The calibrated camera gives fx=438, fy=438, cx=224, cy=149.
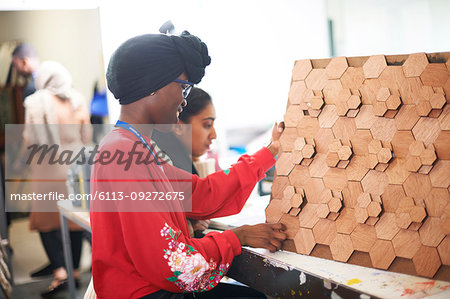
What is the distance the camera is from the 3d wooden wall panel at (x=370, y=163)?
92 cm

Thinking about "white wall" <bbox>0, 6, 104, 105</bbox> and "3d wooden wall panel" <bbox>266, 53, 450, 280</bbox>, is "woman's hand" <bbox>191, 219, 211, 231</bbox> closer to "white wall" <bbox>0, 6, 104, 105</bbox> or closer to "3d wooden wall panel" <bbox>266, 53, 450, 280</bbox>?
"3d wooden wall panel" <bbox>266, 53, 450, 280</bbox>

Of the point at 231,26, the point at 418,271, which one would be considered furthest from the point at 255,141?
the point at 418,271

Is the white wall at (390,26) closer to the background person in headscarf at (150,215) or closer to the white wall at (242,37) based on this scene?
the white wall at (242,37)

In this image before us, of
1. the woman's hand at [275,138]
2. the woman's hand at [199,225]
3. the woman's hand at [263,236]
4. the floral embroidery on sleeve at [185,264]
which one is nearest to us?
the floral embroidery on sleeve at [185,264]

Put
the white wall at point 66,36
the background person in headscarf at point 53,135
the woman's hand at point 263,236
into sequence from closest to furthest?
1. the woman's hand at point 263,236
2. the background person in headscarf at point 53,135
3. the white wall at point 66,36

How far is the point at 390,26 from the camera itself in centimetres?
303

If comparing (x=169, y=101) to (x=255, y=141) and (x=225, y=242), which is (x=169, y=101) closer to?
(x=225, y=242)

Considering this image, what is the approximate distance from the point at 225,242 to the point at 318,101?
44 cm

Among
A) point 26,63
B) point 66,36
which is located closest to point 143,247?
point 26,63

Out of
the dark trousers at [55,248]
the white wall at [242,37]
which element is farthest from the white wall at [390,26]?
the dark trousers at [55,248]

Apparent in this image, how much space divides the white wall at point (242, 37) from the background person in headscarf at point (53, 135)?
1.85ft

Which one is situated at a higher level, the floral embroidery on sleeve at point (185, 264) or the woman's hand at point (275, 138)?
the woman's hand at point (275, 138)

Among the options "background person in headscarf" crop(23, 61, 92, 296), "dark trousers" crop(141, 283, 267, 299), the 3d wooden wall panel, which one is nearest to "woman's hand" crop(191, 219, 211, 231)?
"dark trousers" crop(141, 283, 267, 299)

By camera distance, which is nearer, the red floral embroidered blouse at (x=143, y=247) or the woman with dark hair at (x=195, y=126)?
the red floral embroidered blouse at (x=143, y=247)
